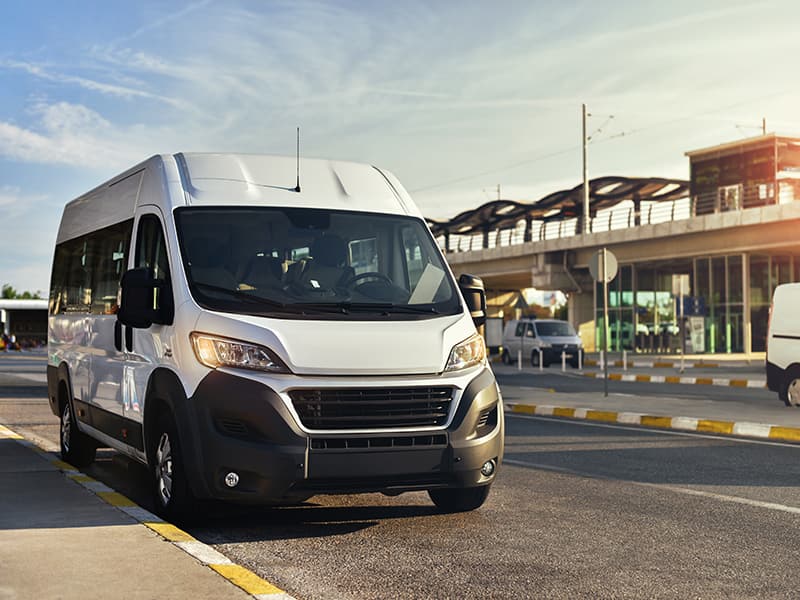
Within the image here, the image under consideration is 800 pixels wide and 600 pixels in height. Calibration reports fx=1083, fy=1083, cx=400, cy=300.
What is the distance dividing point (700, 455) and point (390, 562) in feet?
19.7

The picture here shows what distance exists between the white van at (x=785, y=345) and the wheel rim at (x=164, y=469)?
12.9m

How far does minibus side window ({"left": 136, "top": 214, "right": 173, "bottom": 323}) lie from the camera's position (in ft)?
22.8

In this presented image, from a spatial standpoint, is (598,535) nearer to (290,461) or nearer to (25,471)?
(290,461)

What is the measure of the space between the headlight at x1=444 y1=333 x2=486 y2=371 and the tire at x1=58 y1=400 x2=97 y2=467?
14.0 ft

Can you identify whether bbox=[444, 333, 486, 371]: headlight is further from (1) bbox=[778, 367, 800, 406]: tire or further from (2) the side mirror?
(1) bbox=[778, 367, 800, 406]: tire

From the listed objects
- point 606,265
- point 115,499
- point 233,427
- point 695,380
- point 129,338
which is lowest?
point 115,499

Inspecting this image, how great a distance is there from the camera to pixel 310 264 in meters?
7.04

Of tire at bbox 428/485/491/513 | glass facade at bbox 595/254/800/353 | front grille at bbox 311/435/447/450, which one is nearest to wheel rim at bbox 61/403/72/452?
tire at bbox 428/485/491/513

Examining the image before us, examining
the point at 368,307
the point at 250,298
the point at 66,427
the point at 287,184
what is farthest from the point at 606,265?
the point at 250,298

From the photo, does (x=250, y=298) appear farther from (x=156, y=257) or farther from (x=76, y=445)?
(x=76, y=445)

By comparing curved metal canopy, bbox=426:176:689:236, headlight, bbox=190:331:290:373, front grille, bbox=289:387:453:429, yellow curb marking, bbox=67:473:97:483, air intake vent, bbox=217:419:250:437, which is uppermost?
curved metal canopy, bbox=426:176:689:236

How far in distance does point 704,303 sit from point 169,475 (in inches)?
1481

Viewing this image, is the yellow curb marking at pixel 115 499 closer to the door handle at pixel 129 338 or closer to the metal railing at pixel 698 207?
the door handle at pixel 129 338

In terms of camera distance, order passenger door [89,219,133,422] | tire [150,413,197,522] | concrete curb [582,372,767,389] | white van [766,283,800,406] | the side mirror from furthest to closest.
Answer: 1. concrete curb [582,372,767,389]
2. white van [766,283,800,406]
3. passenger door [89,219,133,422]
4. the side mirror
5. tire [150,413,197,522]
